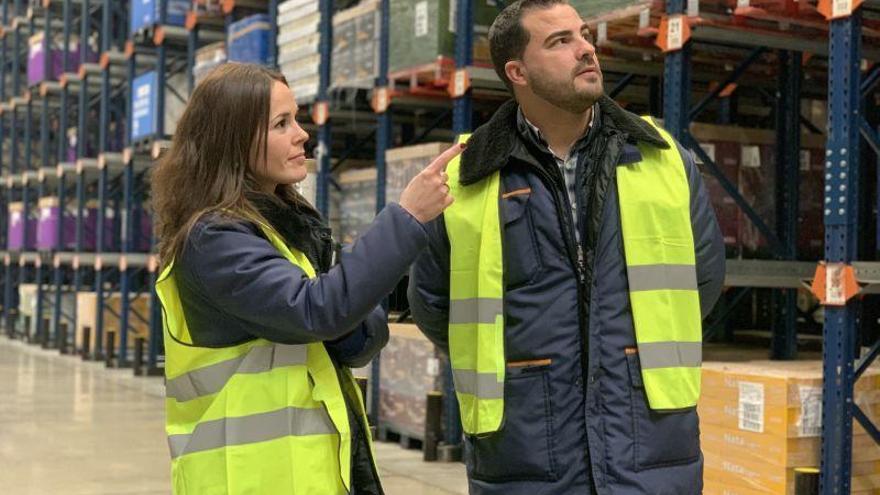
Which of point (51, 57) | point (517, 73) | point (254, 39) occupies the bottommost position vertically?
point (517, 73)

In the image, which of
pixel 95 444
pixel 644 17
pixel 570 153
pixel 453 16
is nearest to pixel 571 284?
pixel 570 153

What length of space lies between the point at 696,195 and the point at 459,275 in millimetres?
563

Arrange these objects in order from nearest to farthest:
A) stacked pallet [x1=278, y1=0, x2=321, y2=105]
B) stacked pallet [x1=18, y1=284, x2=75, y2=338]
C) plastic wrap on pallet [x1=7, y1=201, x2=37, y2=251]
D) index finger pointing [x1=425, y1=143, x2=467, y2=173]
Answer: index finger pointing [x1=425, y1=143, x2=467, y2=173] < stacked pallet [x1=278, y1=0, x2=321, y2=105] < stacked pallet [x1=18, y1=284, x2=75, y2=338] < plastic wrap on pallet [x1=7, y1=201, x2=37, y2=251]

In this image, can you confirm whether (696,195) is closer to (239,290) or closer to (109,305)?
(239,290)

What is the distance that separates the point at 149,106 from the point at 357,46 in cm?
570

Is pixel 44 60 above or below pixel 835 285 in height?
above

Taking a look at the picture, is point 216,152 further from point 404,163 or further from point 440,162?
point 404,163

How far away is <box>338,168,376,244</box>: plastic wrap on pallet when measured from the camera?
921cm

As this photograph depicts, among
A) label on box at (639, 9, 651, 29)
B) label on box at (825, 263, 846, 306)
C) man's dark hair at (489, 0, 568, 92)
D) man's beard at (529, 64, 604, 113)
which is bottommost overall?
label on box at (825, 263, 846, 306)

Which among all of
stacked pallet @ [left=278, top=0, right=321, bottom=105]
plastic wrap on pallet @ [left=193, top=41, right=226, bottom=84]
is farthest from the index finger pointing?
plastic wrap on pallet @ [left=193, top=41, right=226, bottom=84]

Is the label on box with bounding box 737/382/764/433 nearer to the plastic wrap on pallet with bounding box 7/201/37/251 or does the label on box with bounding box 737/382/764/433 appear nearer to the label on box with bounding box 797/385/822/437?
the label on box with bounding box 797/385/822/437

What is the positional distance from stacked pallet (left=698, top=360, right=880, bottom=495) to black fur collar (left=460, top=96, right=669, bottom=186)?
3.02m

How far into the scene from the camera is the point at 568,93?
2566 mm

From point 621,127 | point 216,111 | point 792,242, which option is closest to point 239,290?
point 216,111
